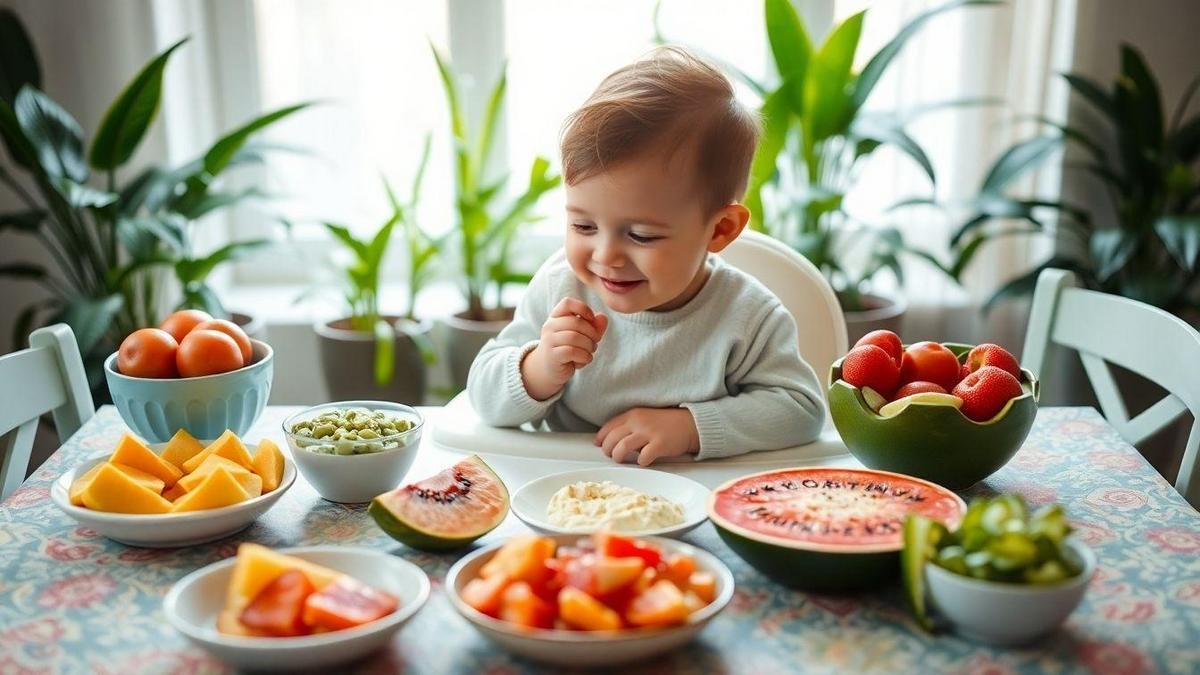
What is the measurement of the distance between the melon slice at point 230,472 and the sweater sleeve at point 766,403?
0.55m

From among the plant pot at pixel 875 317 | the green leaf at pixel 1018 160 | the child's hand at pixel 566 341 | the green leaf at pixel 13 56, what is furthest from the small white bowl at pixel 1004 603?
the green leaf at pixel 13 56

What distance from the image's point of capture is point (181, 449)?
4.19 feet

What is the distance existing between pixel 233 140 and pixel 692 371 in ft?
4.73

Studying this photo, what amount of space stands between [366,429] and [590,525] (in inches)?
12.8

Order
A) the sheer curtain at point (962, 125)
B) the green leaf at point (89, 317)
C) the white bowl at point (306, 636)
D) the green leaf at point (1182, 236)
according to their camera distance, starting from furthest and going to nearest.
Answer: the sheer curtain at point (962, 125)
the green leaf at point (1182, 236)
the green leaf at point (89, 317)
the white bowl at point (306, 636)

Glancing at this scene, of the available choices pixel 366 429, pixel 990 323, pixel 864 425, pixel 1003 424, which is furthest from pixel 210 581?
pixel 990 323

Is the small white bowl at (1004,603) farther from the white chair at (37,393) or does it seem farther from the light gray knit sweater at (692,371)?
the white chair at (37,393)

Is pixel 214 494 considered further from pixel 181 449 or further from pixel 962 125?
pixel 962 125

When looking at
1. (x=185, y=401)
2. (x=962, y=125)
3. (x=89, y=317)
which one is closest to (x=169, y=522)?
(x=185, y=401)

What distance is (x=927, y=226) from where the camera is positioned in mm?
3182

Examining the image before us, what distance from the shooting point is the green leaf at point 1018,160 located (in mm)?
2734

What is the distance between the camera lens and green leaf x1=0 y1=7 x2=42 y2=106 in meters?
2.55

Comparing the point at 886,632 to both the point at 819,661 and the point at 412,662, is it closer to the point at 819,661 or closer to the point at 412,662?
the point at 819,661

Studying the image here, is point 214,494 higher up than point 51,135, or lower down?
lower down
